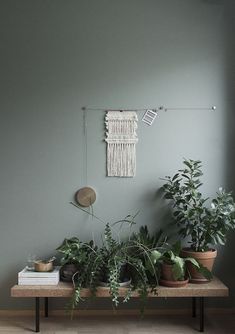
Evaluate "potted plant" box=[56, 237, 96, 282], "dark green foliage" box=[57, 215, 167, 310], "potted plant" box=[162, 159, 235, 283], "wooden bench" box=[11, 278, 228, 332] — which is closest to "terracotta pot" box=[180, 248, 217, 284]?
"potted plant" box=[162, 159, 235, 283]

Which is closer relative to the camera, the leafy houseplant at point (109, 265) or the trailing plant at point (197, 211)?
the leafy houseplant at point (109, 265)

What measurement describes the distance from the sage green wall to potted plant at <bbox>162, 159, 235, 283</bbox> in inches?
6.8

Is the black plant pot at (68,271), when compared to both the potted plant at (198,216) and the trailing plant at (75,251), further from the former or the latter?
the potted plant at (198,216)

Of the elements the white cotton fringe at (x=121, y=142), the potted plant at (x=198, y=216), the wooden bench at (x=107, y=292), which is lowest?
the wooden bench at (x=107, y=292)

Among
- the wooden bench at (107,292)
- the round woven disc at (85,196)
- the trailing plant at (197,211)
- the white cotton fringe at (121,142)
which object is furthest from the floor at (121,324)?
the white cotton fringe at (121,142)

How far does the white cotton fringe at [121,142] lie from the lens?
310 cm

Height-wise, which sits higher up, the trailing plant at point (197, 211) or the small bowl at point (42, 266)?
the trailing plant at point (197, 211)

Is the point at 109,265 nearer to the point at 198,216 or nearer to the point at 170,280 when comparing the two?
the point at 170,280

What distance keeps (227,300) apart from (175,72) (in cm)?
198

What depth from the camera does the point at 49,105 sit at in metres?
3.10

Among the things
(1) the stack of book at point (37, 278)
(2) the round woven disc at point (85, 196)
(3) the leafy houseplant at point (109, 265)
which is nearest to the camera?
(3) the leafy houseplant at point (109, 265)

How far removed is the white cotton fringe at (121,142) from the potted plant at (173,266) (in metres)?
0.72

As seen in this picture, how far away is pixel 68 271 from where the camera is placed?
2.84 meters

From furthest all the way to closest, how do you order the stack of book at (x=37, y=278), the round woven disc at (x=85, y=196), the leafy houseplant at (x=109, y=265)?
the round woven disc at (x=85, y=196) → the stack of book at (x=37, y=278) → the leafy houseplant at (x=109, y=265)
